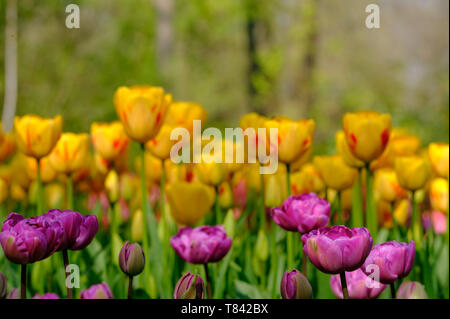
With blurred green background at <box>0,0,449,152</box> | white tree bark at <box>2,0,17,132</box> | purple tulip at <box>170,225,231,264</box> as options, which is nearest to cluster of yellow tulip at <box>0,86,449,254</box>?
purple tulip at <box>170,225,231,264</box>

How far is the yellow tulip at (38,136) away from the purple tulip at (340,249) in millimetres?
592

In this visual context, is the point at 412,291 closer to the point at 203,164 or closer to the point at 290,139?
the point at 290,139

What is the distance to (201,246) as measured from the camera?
899mm

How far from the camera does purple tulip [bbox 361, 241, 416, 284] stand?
0.70 meters

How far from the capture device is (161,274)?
1094mm

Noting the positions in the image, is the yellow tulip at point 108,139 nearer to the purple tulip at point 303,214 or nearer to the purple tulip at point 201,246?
the purple tulip at point 201,246

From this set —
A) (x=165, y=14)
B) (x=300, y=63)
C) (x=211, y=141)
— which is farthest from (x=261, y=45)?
(x=211, y=141)

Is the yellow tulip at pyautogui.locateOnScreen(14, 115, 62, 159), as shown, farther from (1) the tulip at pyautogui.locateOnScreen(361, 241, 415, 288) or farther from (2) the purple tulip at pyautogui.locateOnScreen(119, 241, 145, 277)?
(1) the tulip at pyautogui.locateOnScreen(361, 241, 415, 288)

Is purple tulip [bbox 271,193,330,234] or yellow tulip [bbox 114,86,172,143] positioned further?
yellow tulip [bbox 114,86,172,143]

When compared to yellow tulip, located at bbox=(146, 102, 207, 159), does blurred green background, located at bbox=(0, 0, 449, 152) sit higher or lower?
higher

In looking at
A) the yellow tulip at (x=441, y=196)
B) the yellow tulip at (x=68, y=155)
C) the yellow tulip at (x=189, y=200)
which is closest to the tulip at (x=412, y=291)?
the yellow tulip at (x=189, y=200)

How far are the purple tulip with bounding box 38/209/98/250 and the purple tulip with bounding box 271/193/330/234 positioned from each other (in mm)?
283
